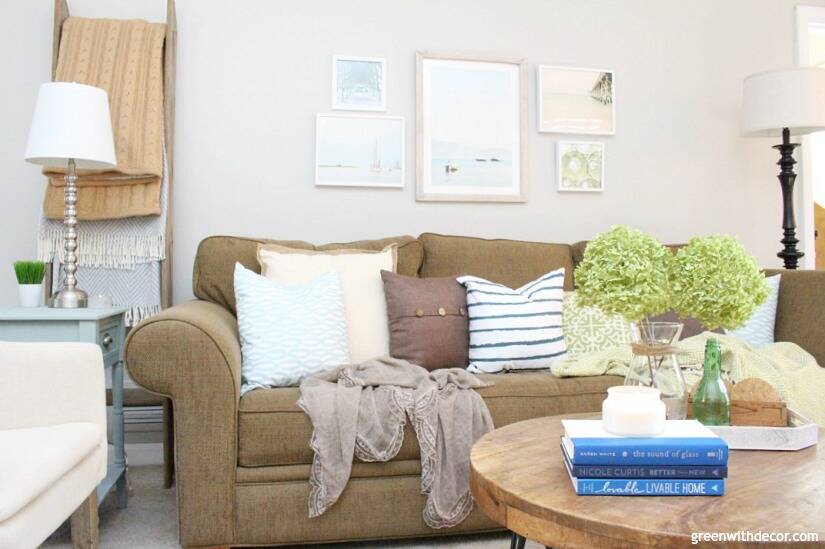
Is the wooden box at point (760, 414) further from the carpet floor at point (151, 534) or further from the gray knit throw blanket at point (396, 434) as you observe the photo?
the carpet floor at point (151, 534)

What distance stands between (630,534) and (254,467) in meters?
1.23

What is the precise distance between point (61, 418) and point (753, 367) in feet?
6.21

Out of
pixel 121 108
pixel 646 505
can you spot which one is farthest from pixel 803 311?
pixel 121 108

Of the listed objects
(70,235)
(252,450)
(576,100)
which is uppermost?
(576,100)

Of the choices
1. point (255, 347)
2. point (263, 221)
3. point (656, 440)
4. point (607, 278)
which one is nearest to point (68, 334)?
point (255, 347)

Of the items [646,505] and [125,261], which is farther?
[125,261]

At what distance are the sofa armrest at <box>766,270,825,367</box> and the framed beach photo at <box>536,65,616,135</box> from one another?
3.54ft

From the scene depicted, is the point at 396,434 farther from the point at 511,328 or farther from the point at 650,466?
the point at 650,466

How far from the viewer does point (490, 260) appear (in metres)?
2.71

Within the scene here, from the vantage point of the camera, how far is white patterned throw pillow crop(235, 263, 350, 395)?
2090mm

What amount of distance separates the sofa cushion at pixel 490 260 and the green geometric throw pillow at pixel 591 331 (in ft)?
0.82

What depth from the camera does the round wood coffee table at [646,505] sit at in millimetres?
882

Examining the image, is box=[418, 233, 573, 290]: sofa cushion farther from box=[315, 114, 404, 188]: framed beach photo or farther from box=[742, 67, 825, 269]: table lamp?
box=[742, 67, 825, 269]: table lamp

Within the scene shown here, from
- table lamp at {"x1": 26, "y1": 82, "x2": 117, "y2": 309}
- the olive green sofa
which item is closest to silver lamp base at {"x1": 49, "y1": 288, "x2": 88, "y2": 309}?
table lamp at {"x1": 26, "y1": 82, "x2": 117, "y2": 309}
